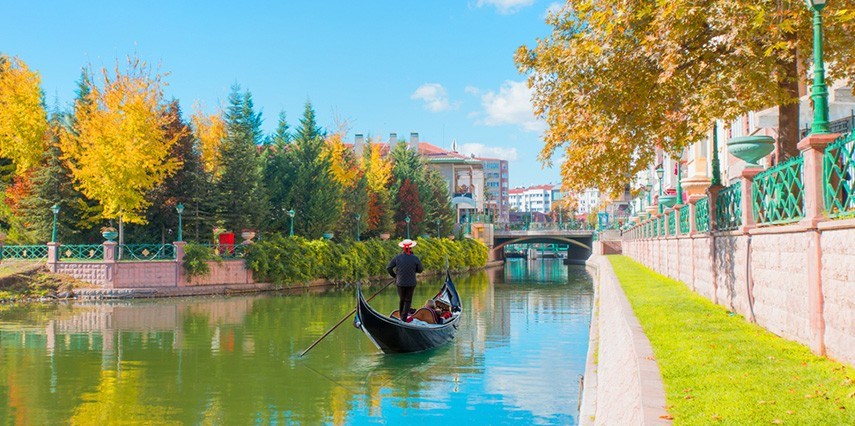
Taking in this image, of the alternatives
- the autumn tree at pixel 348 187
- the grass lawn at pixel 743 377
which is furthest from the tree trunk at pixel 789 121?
the autumn tree at pixel 348 187

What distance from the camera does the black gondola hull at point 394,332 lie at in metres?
15.3

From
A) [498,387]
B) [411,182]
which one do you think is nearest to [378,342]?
Answer: [498,387]

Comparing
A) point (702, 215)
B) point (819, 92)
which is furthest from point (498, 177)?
point (819, 92)

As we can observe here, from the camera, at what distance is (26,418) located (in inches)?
407

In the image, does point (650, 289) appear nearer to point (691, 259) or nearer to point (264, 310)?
point (691, 259)

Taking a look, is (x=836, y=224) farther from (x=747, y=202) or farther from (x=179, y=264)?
(x=179, y=264)

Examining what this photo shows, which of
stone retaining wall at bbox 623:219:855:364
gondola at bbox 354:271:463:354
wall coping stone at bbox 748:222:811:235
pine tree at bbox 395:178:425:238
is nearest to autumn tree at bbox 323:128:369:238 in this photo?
pine tree at bbox 395:178:425:238

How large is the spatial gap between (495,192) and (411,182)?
110 m

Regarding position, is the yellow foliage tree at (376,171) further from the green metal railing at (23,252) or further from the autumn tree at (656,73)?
the autumn tree at (656,73)

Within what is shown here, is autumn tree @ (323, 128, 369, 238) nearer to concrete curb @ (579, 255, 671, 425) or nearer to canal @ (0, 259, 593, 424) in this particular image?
canal @ (0, 259, 593, 424)

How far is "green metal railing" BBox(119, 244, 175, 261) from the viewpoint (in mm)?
33688

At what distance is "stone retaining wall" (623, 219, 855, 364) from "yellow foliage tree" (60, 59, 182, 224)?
1041 inches

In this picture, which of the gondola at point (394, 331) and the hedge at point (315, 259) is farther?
the hedge at point (315, 259)

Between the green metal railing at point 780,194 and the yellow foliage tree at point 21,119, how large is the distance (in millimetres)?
35135
